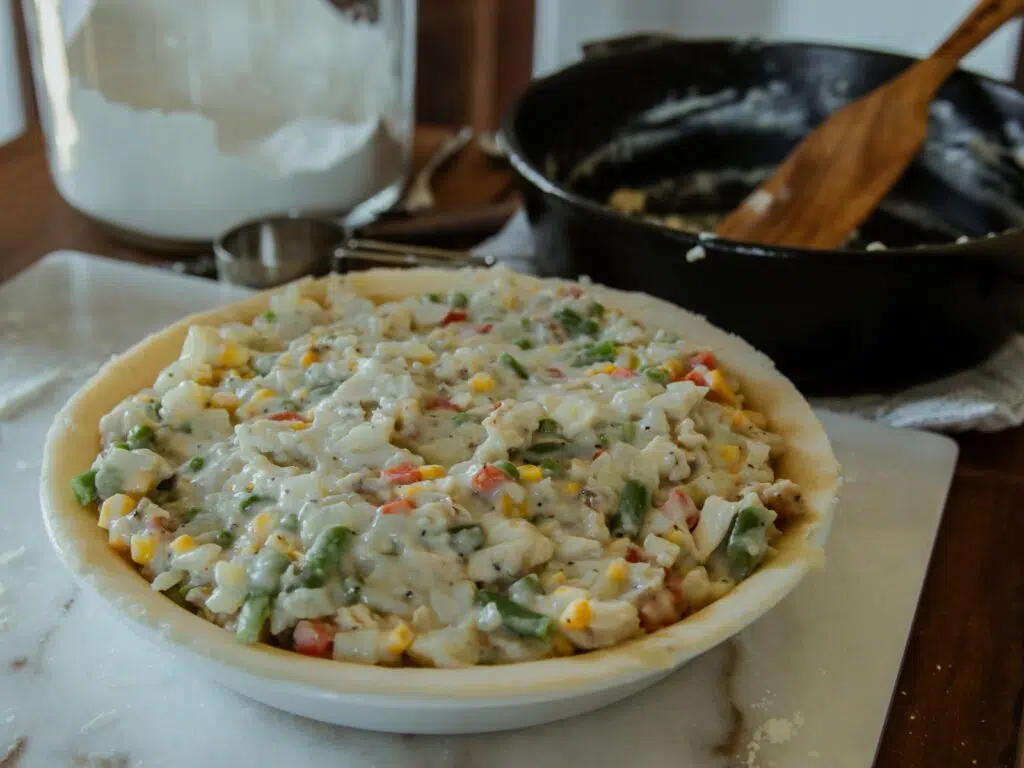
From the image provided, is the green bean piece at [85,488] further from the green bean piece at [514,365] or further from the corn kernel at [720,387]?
the corn kernel at [720,387]

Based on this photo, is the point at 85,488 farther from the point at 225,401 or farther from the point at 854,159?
the point at 854,159

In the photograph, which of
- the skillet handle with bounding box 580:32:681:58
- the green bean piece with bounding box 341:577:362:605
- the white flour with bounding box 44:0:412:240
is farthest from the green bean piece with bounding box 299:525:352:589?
the skillet handle with bounding box 580:32:681:58

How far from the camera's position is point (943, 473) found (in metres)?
1.14

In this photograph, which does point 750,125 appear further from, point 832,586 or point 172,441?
point 172,441

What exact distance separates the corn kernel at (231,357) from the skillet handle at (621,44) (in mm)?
805

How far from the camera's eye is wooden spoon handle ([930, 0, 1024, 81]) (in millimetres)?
1396

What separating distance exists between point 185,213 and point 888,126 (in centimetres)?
93

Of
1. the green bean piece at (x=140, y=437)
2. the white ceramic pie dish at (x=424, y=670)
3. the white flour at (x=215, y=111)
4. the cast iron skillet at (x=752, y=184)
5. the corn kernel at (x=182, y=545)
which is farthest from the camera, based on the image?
the white flour at (x=215, y=111)

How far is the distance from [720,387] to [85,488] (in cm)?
55

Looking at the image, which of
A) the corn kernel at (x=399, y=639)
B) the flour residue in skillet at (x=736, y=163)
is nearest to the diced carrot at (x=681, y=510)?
the corn kernel at (x=399, y=639)

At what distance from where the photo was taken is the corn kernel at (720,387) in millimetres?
997

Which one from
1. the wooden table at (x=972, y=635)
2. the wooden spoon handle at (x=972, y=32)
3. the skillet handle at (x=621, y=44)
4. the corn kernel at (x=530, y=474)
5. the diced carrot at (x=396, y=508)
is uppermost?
the wooden spoon handle at (x=972, y=32)

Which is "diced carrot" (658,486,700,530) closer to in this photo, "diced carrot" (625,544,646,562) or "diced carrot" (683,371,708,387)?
"diced carrot" (625,544,646,562)

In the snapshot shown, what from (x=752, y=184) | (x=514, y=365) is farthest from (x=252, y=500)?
(x=752, y=184)
